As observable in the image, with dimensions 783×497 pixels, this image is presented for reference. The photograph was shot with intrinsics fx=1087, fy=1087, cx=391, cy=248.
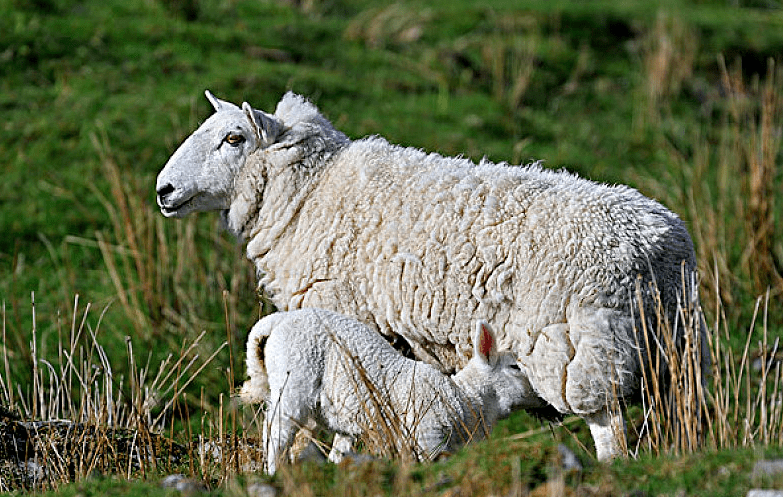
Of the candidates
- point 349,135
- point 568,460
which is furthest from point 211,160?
point 349,135

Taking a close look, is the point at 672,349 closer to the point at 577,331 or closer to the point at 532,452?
the point at 577,331

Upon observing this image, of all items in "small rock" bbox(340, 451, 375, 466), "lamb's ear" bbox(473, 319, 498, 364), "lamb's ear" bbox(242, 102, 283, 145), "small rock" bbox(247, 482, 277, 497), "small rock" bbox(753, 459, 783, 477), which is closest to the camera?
"small rock" bbox(753, 459, 783, 477)

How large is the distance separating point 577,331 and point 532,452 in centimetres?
98

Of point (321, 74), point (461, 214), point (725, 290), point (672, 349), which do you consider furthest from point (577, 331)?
point (321, 74)

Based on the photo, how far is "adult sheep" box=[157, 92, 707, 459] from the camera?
5.05 m

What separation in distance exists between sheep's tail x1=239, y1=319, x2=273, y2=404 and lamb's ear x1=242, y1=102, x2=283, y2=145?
1.16 m

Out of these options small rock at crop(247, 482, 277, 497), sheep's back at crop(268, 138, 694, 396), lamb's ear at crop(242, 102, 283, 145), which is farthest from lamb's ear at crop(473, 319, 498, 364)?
lamb's ear at crop(242, 102, 283, 145)

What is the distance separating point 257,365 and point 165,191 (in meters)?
1.20

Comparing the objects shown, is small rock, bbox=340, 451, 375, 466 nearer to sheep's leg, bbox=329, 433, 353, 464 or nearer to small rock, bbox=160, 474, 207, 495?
small rock, bbox=160, 474, 207, 495

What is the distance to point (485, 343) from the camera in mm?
5008

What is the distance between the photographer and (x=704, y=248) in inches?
337

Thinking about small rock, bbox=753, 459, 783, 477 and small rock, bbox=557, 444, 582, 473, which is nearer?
small rock, bbox=753, 459, 783, 477

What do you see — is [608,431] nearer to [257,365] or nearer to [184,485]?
[257,365]

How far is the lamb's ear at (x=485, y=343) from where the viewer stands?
4.95 metres
